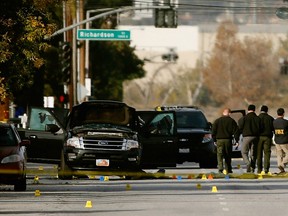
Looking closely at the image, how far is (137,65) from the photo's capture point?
102 metres

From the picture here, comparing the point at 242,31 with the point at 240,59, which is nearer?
the point at 240,59

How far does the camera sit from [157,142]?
3931 centimetres

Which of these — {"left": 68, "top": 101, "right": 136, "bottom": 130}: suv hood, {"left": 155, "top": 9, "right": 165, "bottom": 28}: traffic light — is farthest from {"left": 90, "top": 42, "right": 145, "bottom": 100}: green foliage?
{"left": 68, "top": 101, "right": 136, "bottom": 130}: suv hood

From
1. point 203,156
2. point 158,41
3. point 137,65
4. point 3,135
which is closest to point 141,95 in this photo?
point 158,41

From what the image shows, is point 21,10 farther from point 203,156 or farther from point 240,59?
point 240,59

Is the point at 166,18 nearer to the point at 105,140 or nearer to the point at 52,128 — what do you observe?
the point at 52,128

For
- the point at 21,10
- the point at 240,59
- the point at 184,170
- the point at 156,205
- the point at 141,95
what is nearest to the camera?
the point at 156,205

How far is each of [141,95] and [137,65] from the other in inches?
3568

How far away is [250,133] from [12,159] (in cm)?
1073

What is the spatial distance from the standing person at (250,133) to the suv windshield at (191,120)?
4.35 m

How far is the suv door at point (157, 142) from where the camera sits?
39.1 m

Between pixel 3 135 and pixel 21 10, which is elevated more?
pixel 21 10

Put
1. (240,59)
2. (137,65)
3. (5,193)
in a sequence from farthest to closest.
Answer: (240,59)
(137,65)
(5,193)

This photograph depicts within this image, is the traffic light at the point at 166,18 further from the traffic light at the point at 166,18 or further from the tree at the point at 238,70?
the tree at the point at 238,70
